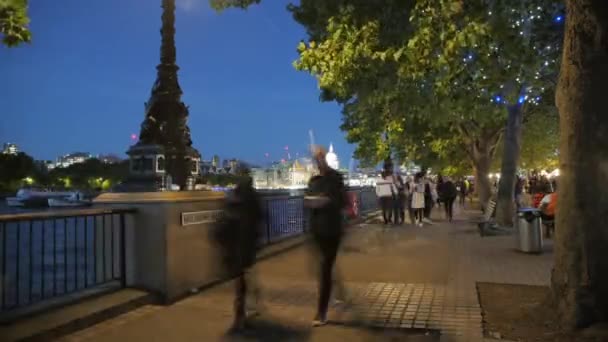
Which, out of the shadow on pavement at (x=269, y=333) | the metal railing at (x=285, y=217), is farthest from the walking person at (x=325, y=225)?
the metal railing at (x=285, y=217)

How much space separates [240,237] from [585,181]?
3.68m

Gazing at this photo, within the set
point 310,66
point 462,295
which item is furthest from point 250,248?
point 310,66

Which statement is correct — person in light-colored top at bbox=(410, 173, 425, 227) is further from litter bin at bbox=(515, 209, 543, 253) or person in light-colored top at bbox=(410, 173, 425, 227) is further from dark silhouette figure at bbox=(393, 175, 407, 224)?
litter bin at bbox=(515, 209, 543, 253)

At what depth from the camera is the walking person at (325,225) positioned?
5840 millimetres

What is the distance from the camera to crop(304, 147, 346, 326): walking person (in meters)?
5.84

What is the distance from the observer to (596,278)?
A: 212 inches

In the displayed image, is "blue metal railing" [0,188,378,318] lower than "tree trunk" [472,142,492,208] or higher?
lower

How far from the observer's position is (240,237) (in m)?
5.82

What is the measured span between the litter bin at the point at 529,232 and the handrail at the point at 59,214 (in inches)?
318

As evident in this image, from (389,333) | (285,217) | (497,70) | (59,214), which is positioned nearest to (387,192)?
(285,217)

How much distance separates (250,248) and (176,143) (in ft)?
11.1

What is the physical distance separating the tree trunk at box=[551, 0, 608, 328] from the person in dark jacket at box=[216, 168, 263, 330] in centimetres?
331

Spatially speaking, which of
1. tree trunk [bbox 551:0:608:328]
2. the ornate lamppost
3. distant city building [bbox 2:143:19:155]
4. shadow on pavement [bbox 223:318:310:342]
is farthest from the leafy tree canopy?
distant city building [bbox 2:143:19:155]

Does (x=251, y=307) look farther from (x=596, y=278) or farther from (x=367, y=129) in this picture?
(x=367, y=129)
